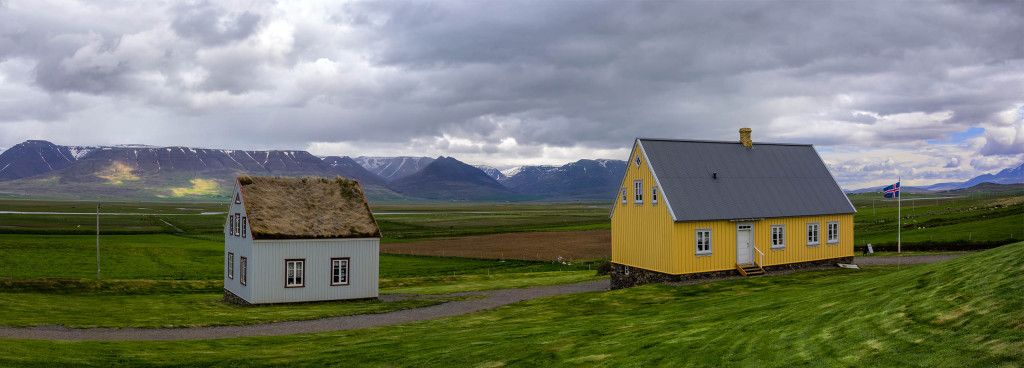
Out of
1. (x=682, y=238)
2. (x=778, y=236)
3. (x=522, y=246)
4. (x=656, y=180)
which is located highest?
(x=656, y=180)

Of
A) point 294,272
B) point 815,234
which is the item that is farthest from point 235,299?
point 815,234

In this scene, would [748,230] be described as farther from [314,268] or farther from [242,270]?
[242,270]

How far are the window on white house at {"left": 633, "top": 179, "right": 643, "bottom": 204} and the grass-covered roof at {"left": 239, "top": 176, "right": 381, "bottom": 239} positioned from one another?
16.6 meters

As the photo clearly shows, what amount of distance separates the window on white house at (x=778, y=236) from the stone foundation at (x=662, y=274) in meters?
1.25

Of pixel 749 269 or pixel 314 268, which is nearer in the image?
pixel 314 268

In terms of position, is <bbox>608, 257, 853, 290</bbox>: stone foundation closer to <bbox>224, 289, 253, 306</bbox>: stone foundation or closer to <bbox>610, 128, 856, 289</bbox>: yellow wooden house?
<bbox>610, 128, 856, 289</bbox>: yellow wooden house

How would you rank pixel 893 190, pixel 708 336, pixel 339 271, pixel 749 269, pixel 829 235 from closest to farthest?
pixel 708 336
pixel 749 269
pixel 339 271
pixel 829 235
pixel 893 190

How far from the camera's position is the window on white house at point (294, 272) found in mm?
34750

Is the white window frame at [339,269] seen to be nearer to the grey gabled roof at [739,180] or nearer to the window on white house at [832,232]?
the grey gabled roof at [739,180]

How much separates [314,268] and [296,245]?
177cm

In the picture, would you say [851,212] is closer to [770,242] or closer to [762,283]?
[770,242]

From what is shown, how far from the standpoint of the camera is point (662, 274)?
34344 millimetres

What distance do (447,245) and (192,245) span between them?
35.7m

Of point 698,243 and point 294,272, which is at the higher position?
point 698,243
